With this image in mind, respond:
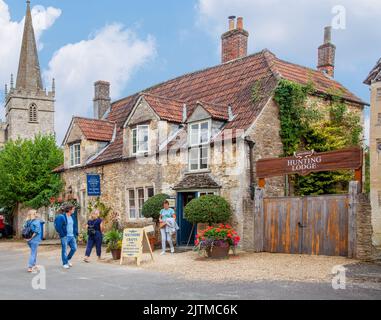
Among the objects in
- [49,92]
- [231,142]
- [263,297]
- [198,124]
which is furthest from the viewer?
[49,92]

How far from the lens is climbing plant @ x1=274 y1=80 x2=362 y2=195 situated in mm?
17797

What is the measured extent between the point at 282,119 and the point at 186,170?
4172 millimetres

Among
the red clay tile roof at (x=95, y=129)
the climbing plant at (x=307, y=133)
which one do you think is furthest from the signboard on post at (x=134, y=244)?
the red clay tile roof at (x=95, y=129)

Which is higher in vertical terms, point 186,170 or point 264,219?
point 186,170

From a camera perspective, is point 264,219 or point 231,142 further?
point 231,142

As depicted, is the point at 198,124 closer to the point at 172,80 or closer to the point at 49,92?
the point at 172,80

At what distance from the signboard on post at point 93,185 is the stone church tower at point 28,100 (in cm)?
5305

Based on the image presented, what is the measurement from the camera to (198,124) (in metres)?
18.4

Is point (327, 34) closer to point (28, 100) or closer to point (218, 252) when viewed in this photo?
point (218, 252)

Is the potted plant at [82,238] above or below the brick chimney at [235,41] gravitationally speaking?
below

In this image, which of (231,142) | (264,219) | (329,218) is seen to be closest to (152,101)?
(231,142)

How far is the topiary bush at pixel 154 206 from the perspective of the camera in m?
18.2

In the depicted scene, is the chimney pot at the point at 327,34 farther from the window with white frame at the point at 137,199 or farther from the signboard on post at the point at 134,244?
the signboard on post at the point at 134,244
